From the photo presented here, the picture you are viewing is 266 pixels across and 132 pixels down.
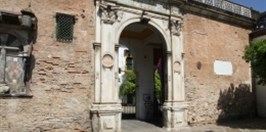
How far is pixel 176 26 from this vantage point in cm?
1216

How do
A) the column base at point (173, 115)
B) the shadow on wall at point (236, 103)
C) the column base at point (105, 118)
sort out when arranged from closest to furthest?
1. the column base at point (105, 118)
2. the column base at point (173, 115)
3. the shadow on wall at point (236, 103)

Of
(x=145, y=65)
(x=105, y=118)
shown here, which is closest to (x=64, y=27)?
(x=105, y=118)

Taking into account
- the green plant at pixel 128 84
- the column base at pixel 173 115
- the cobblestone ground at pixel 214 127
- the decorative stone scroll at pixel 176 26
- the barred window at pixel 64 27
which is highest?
the decorative stone scroll at pixel 176 26

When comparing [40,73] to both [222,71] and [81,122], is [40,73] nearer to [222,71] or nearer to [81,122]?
[81,122]

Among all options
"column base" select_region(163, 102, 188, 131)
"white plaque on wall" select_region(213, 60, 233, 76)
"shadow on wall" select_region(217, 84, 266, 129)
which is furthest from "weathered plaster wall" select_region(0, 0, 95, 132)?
"shadow on wall" select_region(217, 84, 266, 129)

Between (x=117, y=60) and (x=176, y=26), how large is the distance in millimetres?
3193

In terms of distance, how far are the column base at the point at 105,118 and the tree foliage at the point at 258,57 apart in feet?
20.8

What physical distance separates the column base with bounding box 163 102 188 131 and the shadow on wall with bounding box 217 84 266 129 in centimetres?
243

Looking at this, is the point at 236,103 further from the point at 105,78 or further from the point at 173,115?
the point at 105,78

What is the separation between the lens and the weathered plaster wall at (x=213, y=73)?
1259 cm

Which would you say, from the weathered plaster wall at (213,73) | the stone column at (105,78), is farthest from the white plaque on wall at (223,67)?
the stone column at (105,78)

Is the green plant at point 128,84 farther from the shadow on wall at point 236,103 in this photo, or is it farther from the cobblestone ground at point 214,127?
the cobblestone ground at point 214,127

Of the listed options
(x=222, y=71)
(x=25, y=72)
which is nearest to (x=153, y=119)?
(x=222, y=71)

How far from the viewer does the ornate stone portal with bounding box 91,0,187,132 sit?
9.88 meters
